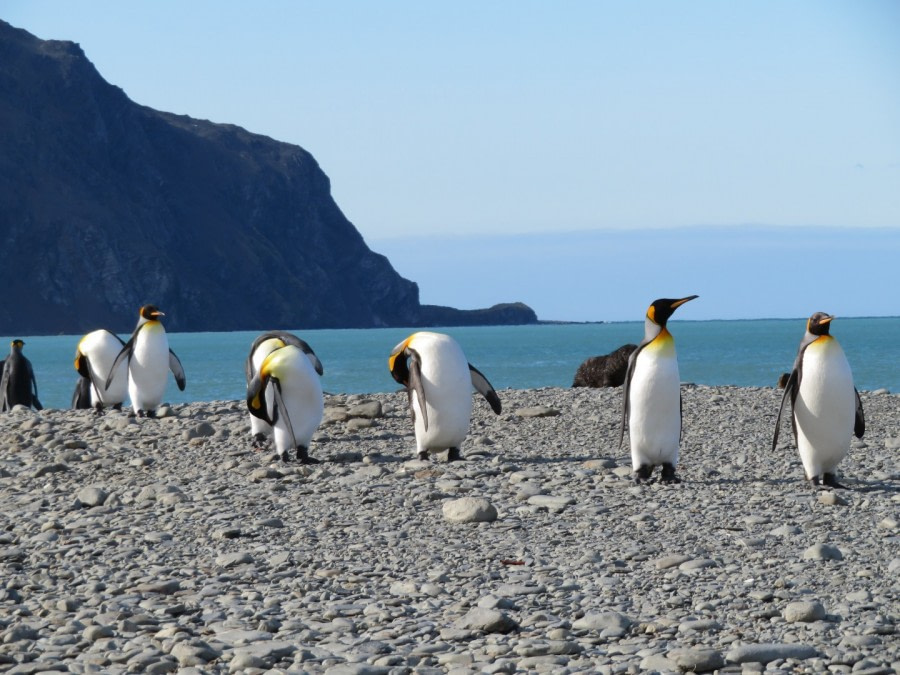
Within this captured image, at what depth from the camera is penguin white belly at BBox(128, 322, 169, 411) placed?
13.7m

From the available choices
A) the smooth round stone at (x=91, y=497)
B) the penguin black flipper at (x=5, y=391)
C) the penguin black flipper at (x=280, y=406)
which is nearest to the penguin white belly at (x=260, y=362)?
the penguin black flipper at (x=280, y=406)

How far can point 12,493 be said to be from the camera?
8.95 meters

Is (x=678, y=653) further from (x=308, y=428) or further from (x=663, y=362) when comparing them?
(x=308, y=428)

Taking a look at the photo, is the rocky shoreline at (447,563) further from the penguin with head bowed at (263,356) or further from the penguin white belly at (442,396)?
the penguin with head bowed at (263,356)

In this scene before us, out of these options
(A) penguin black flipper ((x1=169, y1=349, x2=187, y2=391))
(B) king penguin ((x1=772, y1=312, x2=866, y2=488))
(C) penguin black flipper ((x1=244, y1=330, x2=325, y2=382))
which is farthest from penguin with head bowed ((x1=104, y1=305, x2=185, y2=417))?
(B) king penguin ((x1=772, y1=312, x2=866, y2=488))

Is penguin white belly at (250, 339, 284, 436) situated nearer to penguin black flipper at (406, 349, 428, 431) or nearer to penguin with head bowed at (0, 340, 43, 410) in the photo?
penguin black flipper at (406, 349, 428, 431)

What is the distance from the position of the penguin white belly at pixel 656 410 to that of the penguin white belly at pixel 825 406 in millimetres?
840

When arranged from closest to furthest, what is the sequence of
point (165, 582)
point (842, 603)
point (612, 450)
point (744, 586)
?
1. point (842, 603)
2. point (744, 586)
3. point (165, 582)
4. point (612, 450)

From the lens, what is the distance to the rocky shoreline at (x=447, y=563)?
4.64 meters

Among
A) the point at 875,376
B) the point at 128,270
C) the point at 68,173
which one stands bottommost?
the point at 875,376

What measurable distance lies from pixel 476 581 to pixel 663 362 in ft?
10.2

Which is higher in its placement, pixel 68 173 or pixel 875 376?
pixel 68 173

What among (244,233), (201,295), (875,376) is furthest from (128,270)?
(875,376)

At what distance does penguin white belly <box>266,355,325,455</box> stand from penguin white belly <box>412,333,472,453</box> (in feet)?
2.83
